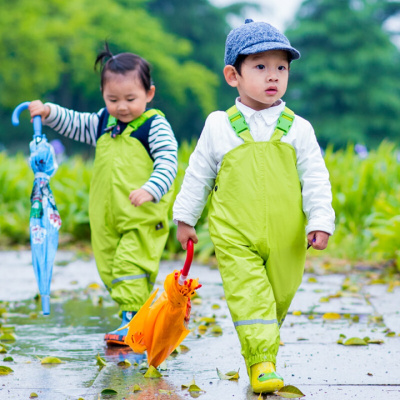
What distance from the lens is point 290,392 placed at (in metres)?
2.66

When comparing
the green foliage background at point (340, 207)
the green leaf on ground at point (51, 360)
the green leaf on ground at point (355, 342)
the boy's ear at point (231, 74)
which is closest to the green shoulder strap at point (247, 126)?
the boy's ear at point (231, 74)

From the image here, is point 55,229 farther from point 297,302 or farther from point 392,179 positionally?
point 392,179

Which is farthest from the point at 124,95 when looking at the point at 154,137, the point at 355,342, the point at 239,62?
the point at 355,342

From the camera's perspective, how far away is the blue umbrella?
334 centimetres

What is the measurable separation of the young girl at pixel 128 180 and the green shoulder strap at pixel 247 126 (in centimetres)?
74

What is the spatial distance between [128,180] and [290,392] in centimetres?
144

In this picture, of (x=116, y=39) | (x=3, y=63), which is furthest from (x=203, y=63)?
(x=3, y=63)

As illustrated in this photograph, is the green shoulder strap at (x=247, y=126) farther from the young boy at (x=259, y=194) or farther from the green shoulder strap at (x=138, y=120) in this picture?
the green shoulder strap at (x=138, y=120)

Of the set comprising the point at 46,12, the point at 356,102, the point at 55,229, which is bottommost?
the point at 55,229

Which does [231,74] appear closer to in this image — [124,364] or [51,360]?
[124,364]

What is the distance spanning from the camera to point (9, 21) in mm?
25922

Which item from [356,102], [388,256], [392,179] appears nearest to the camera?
[388,256]

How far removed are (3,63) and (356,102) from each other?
55.6ft

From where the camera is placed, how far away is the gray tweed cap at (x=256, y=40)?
2.81 m
